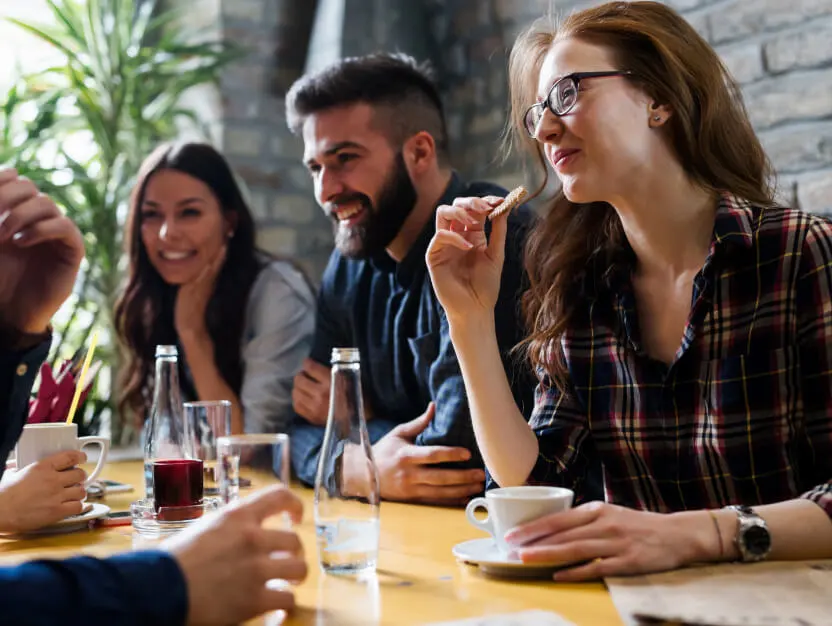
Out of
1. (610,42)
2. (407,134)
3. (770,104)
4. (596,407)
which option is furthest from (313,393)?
(770,104)

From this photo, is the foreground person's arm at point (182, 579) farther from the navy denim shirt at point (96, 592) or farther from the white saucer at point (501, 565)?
the white saucer at point (501, 565)

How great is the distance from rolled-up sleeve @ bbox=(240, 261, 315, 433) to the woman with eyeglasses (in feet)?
4.04

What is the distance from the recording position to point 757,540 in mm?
1066

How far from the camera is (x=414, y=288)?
7.20ft

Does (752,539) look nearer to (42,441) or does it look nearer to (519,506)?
(519,506)

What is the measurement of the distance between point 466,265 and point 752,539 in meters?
0.63

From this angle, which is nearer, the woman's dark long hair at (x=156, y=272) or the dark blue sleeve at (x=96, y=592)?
the dark blue sleeve at (x=96, y=592)

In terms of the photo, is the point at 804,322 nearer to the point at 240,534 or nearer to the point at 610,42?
the point at 610,42

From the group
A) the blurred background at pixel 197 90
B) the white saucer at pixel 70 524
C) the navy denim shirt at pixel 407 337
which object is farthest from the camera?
the blurred background at pixel 197 90

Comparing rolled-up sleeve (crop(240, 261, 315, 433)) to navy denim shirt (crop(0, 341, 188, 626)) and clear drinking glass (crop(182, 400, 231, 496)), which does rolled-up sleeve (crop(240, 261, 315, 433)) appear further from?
navy denim shirt (crop(0, 341, 188, 626))

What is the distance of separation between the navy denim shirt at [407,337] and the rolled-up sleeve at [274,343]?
31cm

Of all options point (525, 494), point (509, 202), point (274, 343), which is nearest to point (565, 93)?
point (509, 202)

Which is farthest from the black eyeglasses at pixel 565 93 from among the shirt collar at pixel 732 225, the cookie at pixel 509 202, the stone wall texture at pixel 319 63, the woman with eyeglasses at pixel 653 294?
the stone wall texture at pixel 319 63

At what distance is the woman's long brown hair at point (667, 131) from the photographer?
1.45 metres
